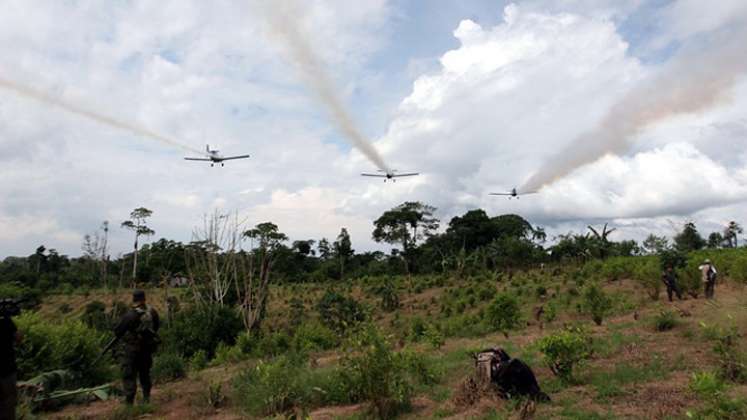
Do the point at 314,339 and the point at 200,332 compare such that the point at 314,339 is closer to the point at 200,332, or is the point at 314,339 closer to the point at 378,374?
the point at 200,332

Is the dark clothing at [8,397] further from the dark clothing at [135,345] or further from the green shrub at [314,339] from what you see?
the green shrub at [314,339]

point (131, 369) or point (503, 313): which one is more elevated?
point (503, 313)

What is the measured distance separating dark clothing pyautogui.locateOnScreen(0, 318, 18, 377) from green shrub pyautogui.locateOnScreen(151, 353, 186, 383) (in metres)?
4.61

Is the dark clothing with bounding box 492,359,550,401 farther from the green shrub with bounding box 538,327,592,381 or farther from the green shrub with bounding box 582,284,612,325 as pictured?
the green shrub with bounding box 582,284,612,325

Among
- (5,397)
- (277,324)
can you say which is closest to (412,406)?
(5,397)

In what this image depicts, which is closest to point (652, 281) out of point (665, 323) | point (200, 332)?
point (665, 323)

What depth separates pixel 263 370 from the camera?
7.03 meters

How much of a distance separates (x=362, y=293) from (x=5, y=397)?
24989 mm

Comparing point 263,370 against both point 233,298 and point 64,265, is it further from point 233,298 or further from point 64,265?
point 64,265

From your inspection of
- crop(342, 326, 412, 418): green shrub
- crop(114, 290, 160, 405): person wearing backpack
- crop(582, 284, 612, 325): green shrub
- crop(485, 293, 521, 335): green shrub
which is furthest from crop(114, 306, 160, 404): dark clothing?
crop(582, 284, 612, 325): green shrub

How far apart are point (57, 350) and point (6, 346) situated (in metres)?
3.52

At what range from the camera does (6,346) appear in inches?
205

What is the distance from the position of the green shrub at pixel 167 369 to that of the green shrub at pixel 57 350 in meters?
0.82

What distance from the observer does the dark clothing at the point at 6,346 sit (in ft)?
16.9
